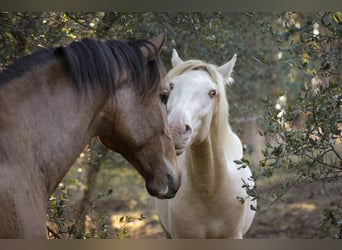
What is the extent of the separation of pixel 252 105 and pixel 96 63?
3.59m

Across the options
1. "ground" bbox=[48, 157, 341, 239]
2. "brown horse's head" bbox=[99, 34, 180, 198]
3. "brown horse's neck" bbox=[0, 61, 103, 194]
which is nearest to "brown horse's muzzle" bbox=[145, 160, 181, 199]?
"brown horse's head" bbox=[99, 34, 180, 198]

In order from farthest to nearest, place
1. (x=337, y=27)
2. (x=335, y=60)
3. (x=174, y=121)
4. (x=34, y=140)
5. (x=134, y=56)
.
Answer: (x=174, y=121)
(x=335, y=60)
(x=337, y=27)
(x=134, y=56)
(x=34, y=140)

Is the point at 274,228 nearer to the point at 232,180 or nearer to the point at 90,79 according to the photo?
the point at 232,180

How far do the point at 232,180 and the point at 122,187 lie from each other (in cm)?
453

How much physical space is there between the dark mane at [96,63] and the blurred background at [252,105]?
0.60 metres

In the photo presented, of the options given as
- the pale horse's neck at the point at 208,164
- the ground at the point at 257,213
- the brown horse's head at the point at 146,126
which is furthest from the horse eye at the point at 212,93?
the ground at the point at 257,213

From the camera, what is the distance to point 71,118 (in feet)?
5.53

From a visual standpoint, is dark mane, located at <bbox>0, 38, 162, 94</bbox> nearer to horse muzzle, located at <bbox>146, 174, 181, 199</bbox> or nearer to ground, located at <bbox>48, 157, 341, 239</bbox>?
horse muzzle, located at <bbox>146, 174, 181, 199</bbox>

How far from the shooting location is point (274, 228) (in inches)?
255

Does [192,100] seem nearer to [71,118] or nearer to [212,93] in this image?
[212,93]

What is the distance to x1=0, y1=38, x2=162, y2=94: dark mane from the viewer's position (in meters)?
1.66

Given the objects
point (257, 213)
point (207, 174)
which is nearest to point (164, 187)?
point (207, 174)

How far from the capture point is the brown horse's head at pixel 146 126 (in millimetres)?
1750

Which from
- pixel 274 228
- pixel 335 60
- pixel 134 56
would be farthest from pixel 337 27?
pixel 274 228
